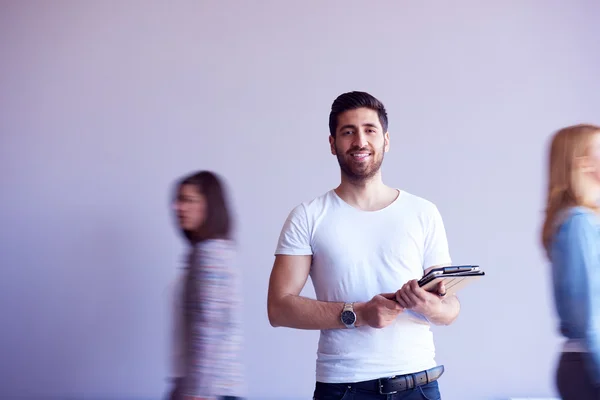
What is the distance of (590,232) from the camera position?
146cm

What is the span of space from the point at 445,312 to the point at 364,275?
9.6 inches

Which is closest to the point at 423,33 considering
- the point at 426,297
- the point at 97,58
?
the point at 97,58

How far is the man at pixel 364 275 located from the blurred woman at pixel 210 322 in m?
0.27

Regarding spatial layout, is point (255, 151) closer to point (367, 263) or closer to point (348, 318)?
point (367, 263)

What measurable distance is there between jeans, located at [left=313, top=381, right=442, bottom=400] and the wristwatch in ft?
0.55

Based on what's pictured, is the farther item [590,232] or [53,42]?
[53,42]

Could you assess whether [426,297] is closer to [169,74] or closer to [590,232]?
[590,232]

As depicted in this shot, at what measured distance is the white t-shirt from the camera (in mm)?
1637

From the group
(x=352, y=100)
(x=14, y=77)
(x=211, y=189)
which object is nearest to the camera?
(x=352, y=100)

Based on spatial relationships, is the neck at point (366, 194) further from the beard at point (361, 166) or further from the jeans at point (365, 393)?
the jeans at point (365, 393)

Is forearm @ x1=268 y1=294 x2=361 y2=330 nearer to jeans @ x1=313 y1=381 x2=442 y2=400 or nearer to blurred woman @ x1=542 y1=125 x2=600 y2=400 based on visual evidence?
jeans @ x1=313 y1=381 x2=442 y2=400

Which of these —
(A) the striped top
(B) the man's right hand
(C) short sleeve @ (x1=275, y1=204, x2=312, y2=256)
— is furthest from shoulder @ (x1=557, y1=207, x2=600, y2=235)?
(A) the striped top

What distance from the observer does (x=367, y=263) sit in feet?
5.58

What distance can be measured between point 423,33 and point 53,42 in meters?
1.94
